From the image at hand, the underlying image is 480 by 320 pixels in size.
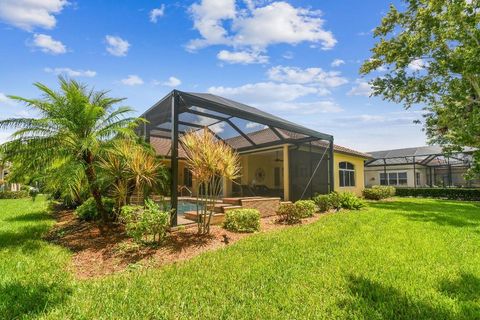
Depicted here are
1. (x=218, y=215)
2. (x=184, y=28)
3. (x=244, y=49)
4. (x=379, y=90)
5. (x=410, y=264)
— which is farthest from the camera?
(x=379, y=90)

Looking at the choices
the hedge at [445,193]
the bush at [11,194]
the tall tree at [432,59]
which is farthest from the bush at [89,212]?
the hedge at [445,193]

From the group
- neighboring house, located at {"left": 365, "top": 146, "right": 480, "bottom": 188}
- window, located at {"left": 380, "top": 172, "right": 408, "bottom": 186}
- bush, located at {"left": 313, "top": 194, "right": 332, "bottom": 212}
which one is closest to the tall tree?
bush, located at {"left": 313, "top": 194, "right": 332, "bottom": 212}

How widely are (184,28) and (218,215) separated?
22.7ft

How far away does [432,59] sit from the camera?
49.6ft

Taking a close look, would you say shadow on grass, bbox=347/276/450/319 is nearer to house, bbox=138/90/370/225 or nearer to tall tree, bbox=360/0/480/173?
house, bbox=138/90/370/225

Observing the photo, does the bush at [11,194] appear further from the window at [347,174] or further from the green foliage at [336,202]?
the window at [347,174]

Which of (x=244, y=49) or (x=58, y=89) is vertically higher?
(x=244, y=49)

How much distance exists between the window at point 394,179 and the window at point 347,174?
50.5 ft

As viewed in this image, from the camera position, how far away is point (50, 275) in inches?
180

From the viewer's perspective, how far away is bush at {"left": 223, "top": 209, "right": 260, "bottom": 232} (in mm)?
7906

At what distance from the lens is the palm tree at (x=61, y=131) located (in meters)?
6.67

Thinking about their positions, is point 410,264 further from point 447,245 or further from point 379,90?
point 379,90

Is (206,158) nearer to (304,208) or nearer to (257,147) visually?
(304,208)

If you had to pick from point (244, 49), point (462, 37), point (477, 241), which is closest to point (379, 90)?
point (462, 37)
